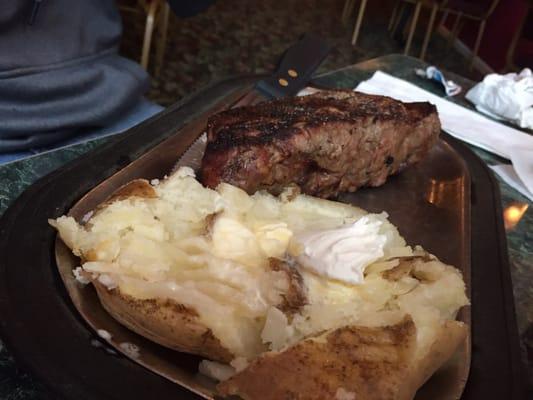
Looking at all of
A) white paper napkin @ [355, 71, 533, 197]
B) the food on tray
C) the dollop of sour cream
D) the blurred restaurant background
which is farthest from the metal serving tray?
the blurred restaurant background

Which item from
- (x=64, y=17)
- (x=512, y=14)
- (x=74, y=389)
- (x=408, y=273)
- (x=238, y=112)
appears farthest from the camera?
(x=512, y=14)

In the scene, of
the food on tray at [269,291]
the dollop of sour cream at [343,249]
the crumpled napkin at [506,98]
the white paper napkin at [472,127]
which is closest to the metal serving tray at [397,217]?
the food on tray at [269,291]

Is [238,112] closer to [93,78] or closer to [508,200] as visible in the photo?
[93,78]

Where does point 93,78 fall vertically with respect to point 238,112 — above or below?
below

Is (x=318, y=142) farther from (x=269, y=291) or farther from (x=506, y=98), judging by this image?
(x=506, y=98)

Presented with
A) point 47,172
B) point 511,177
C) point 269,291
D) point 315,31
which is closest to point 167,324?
point 269,291

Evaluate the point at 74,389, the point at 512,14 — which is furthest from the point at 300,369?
the point at 512,14
